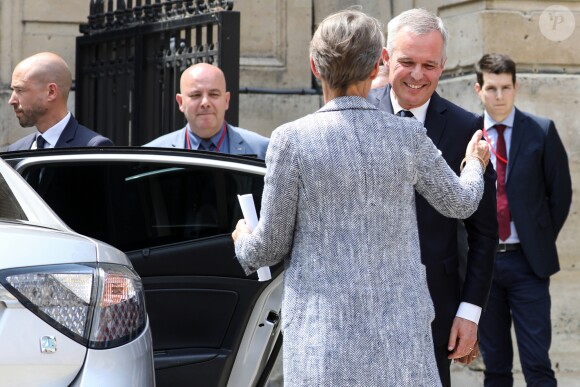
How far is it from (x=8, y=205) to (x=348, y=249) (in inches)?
46.6

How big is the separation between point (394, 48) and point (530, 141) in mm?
3218

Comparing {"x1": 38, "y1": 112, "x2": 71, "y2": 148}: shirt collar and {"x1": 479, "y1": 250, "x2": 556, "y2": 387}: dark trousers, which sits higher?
{"x1": 38, "y1": 112, "x2": 71, "y2": 148}: shirt collar

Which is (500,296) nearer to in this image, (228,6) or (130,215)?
(228,6)

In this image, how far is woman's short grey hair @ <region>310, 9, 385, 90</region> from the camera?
3.60 m

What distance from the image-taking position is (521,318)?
24.2 ft

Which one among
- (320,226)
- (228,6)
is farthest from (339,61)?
(228,6)

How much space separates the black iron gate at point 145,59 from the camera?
7617 mm

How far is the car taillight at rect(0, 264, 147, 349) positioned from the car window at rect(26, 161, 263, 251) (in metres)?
1.60

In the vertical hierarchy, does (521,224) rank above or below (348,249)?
below

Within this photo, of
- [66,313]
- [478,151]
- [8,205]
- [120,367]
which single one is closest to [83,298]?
[66,313]

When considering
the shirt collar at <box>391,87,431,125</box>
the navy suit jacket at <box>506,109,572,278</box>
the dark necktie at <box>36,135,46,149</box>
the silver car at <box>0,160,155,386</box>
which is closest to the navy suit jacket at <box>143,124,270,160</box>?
the dark necktie at <box>36,135,46,149</box>

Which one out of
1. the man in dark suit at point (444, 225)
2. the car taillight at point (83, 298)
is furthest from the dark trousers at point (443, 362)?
the car taillight at point (83, 298)

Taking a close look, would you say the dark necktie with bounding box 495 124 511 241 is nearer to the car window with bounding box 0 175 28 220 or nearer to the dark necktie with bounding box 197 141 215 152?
the dark necktie with bounding box 197 141 215 152

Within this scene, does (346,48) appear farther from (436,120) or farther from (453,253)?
(453,253)
